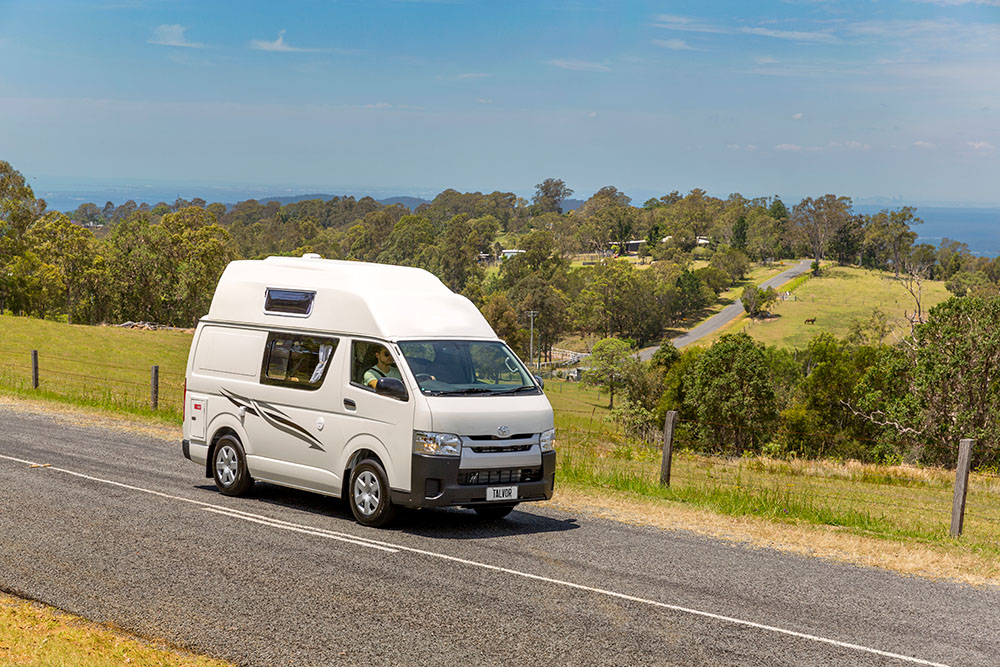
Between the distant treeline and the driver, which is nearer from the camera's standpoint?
the driver

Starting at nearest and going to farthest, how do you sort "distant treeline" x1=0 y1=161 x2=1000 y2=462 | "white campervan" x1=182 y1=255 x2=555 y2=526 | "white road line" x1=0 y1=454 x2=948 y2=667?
"white road line" x1=0 y1=454 x2=948 y2=667 → "white campervan" x1=182 y1=255 x2=555 y2=526 → "distant treeline" x1=0 y1=161 x2=1000 y2=462

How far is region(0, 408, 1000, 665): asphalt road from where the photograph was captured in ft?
24.9

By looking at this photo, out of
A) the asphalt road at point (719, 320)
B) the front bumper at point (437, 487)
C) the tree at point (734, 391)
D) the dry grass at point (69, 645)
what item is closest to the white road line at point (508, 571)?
the front bumper at point (437, 487)

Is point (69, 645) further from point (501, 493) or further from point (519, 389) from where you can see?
point (519, 389)

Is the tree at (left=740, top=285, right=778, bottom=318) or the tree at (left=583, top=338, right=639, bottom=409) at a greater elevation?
the tree at (left=740, top=285, right=778, bottom=318)

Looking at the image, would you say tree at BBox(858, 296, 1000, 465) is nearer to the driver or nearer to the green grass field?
the green grass field

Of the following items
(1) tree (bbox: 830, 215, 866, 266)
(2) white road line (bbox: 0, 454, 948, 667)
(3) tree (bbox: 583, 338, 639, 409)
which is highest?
(1) tree (bbox: 830, 215, 866, 266)

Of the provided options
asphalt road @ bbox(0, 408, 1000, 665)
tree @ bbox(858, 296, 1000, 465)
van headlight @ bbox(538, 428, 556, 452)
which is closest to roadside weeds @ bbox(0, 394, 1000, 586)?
asphalt road @ bbox(0, 408, 1000, 665)

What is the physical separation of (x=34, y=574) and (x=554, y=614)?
5.04 metres

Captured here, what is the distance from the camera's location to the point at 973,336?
135 feet

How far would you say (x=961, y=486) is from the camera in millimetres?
12945

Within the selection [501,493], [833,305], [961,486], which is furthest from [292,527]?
[833,305]

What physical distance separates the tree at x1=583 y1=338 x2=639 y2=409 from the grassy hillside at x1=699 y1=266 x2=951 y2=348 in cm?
3610

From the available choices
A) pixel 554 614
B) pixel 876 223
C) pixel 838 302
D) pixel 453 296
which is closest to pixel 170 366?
pixel 453 296
